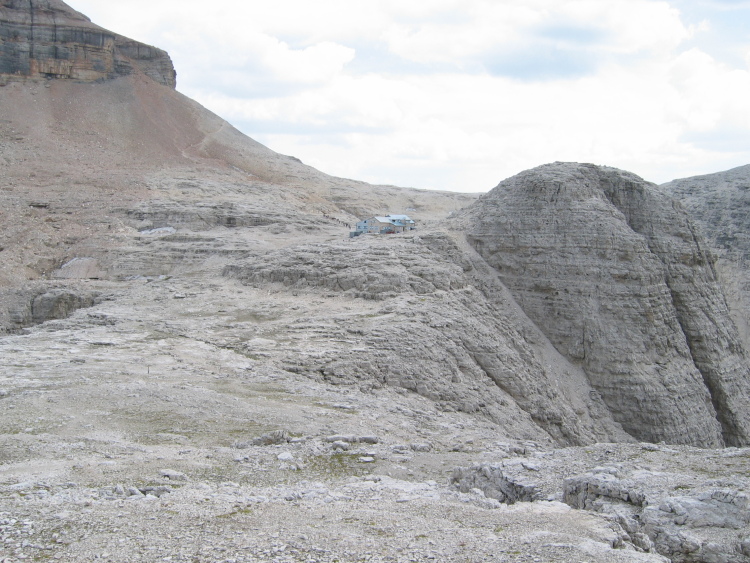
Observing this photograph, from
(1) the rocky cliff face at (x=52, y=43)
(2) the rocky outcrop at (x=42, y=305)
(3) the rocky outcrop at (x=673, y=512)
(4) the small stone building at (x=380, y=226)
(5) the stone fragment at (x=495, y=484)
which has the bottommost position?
(5) the stone fragment at (x=495, y=484)

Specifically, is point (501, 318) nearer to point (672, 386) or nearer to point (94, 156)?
point (672, 386)

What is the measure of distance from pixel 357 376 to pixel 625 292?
15714 mm

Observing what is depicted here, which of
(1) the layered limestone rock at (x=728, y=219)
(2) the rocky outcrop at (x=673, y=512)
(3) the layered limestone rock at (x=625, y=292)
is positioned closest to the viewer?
(2) the rocky outcrop at (x=673, y=512)

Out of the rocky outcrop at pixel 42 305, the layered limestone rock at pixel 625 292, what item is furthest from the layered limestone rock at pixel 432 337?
the rocky outcrop at pixel 42 305

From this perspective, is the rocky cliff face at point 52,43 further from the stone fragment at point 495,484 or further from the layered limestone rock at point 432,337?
the stone fragment at point 495,484

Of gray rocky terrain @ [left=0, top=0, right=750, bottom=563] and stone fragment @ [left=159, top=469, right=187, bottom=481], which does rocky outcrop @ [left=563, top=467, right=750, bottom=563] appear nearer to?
gray rocky terrain @ [left=0, top=0, right=750, bottom=563]

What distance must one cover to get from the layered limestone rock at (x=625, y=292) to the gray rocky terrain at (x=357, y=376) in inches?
4.0

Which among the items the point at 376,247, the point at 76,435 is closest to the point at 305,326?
the point at 376,247

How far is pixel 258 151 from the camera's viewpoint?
73.9m

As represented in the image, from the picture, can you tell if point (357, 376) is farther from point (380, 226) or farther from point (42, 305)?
point (380, 226)

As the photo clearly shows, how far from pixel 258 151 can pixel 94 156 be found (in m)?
18.2

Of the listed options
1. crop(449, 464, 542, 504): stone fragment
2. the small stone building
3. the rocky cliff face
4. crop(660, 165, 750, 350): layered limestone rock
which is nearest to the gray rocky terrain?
crop(449, 464, 542, 504): stone fragment

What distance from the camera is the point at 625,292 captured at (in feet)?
108

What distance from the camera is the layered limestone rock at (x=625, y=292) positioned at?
105 feet
